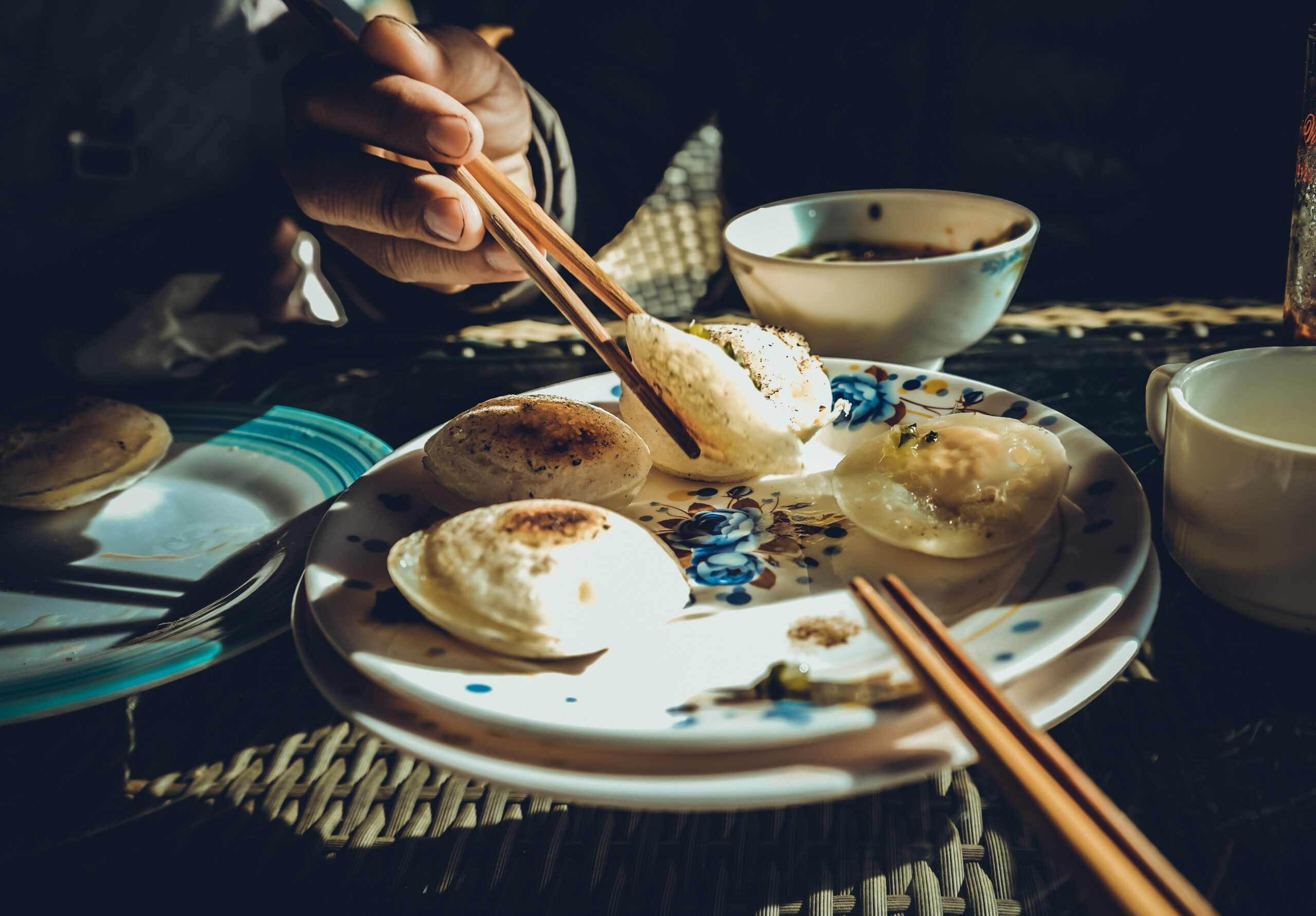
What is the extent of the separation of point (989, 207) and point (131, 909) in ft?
4.23

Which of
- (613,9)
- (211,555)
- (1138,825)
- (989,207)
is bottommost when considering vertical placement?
(1138,825)

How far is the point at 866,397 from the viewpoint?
931 mm

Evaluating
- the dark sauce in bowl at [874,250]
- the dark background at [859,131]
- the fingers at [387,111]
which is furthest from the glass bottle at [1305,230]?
the fingers at [387,111]

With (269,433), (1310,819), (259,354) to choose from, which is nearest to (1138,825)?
(1310,819)

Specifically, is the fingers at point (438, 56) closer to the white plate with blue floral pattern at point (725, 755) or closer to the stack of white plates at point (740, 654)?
the stack of white plates at point (740, 654)

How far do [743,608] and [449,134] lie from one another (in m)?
0.66

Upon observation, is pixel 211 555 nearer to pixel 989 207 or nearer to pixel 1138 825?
pixel 1138 825

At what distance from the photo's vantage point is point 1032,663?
47 centimetres

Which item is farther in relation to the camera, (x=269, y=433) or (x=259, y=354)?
(x=259, y=354)

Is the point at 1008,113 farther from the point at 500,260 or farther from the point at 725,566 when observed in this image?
the point at 725,566

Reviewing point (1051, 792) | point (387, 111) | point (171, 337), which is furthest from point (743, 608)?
point (171, 337)

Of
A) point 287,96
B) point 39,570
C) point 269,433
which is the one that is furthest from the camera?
point 287,96

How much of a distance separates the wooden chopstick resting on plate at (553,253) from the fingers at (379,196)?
1.5 inches

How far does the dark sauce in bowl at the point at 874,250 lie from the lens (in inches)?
46.5
